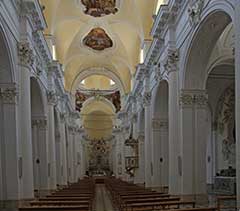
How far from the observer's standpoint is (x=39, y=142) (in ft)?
63.1

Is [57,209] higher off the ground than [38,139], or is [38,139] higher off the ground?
[38,139]

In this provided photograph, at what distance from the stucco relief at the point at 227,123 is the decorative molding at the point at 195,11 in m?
12.8

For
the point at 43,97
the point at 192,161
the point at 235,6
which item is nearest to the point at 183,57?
the point at 192,161

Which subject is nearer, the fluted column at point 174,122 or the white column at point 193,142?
the white column at point 193,142

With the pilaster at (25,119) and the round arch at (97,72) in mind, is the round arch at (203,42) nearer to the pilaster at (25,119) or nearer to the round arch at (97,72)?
the pilaster at (25,119)

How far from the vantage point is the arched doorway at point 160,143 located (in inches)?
800

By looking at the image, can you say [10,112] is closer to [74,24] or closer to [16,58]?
[16,58]

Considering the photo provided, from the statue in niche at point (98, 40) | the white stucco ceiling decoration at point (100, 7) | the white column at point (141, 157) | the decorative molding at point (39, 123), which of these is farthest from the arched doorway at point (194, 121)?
the statue in niche at point (98, 40)

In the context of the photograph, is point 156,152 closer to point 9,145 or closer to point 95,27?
point 9,145

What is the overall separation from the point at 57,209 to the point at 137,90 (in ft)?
59.8

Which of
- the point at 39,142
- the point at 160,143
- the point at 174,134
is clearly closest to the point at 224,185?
the point at 160,143

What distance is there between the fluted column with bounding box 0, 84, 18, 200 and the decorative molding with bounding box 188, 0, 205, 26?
608 centimetres

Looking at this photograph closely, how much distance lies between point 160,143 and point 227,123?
6098 millimetres

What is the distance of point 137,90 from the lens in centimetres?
2728
